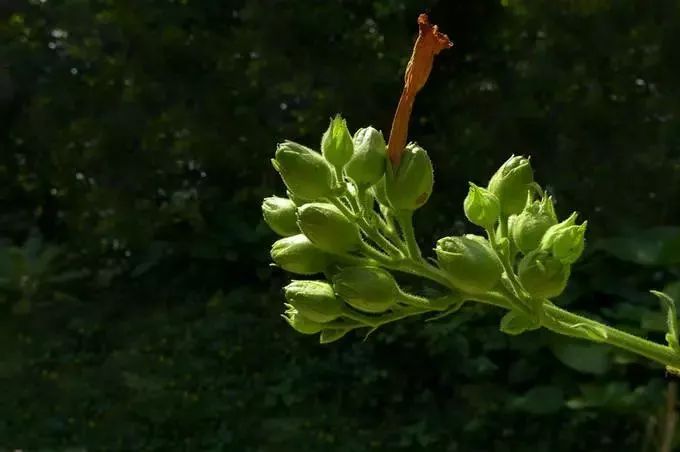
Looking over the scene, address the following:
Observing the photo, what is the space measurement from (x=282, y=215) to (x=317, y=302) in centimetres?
13

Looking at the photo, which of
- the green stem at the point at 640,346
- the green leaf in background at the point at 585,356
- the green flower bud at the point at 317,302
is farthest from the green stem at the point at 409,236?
the green leaf in background at the point at 585,356

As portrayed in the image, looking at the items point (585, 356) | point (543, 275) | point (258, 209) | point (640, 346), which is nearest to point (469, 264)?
point (543, 275)

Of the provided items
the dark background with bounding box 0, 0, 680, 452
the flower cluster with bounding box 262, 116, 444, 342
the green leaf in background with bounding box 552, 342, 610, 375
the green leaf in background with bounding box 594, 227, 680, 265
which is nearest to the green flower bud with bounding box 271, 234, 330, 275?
the flower cluster with bounding box 262, 116, 444, 342

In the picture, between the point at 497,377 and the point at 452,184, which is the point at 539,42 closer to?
the point at 452,184

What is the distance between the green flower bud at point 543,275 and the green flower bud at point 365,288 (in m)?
0.15

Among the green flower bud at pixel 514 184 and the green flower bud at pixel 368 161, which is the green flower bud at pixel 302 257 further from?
the green flower bud at pixel 514 184

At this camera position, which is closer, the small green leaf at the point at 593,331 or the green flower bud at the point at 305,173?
the small green leaf at the point at 593,331

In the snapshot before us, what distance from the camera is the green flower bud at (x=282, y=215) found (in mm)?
1104

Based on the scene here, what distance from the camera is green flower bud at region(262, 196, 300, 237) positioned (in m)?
1.10

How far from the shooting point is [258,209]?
4.33 metres

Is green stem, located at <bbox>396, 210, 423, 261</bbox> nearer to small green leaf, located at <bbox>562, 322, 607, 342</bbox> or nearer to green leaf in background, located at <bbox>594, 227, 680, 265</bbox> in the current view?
small green leaf, located at <bbox>562, 322, 607, 342</bbox>

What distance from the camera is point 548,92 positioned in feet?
13.0

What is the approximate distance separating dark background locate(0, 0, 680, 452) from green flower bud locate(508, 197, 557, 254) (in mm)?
2230

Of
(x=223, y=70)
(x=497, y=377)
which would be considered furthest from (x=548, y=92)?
(x=223, y=70)
